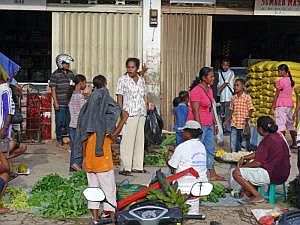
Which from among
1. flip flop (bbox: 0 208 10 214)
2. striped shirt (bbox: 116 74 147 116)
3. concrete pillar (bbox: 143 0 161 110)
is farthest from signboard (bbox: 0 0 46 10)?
flip flop (bbox: 0 208 10 214)

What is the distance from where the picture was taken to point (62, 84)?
12.3 metres

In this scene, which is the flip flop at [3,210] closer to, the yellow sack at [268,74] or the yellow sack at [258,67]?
Result: the yellow sack at [268,74]

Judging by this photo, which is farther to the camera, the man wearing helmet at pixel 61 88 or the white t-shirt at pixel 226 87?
the white t-shirt at pixel 226 87

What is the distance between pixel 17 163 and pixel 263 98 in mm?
6252

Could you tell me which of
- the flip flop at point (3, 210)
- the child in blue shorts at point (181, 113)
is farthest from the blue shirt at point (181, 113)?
the flip flop at point (3, 210)

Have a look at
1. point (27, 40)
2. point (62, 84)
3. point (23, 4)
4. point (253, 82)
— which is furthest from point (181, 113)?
point (27, 40)

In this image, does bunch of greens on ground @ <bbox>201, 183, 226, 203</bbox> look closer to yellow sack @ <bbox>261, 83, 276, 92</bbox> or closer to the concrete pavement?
the concrete pavement

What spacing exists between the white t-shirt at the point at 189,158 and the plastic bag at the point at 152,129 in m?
4.22

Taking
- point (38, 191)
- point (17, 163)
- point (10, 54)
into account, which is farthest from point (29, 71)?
point (38, 191)

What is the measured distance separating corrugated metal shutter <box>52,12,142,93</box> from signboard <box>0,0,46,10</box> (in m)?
0.34

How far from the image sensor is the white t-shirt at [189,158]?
7008mm

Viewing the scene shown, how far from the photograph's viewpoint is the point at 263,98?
14258mm

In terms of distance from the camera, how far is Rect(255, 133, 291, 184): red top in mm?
7836

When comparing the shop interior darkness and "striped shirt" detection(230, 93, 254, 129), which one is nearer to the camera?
"striped shirt" detection(230, 93, 254, 129)
